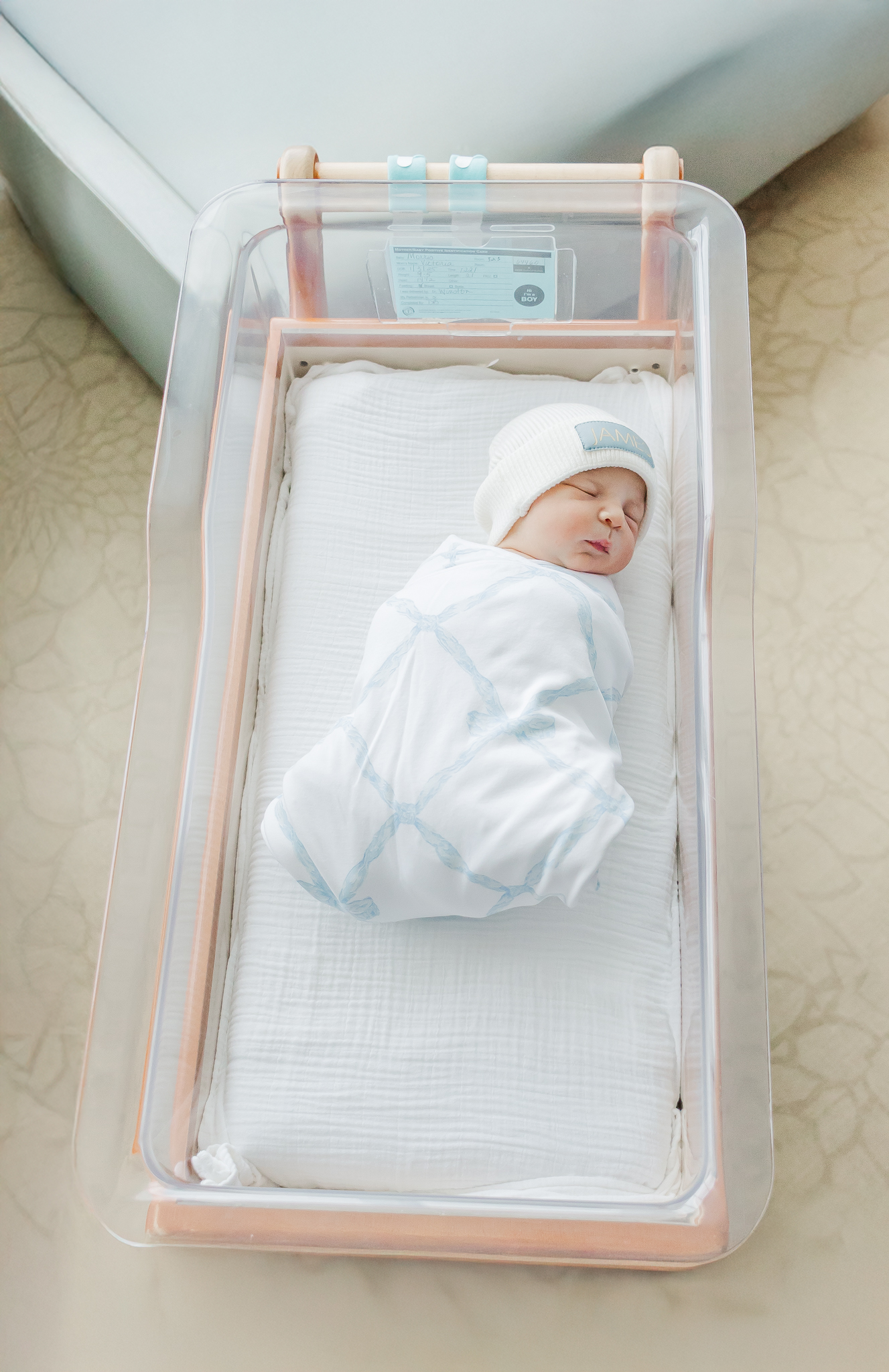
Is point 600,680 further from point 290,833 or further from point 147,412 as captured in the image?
point 147,412

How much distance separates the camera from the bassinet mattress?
91cm

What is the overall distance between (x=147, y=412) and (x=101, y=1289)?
121 centimetres

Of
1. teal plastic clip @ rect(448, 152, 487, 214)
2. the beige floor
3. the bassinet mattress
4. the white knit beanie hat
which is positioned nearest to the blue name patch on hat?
the white knit beanie hat

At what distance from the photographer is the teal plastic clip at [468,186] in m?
1.10

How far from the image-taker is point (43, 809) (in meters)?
1.34

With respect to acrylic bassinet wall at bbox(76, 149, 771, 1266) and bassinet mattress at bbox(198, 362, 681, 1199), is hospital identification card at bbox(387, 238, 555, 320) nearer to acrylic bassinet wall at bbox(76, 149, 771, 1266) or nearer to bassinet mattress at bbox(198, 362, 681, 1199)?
acrylic bassinet wall at bbox(76, 149, 771, 1266)

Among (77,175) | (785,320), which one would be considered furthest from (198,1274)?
(785,320)

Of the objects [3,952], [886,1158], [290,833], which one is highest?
[290,833]

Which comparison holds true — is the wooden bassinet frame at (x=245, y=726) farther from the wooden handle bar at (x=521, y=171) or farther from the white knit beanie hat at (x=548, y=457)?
the white knit beanie hat at (x=548, y=457)

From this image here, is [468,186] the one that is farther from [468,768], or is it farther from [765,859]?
[765,859]

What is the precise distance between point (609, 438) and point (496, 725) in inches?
13.5

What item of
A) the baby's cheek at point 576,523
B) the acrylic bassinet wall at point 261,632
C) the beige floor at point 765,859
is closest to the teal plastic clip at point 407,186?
the acrylic bassinet wall at point 261,632

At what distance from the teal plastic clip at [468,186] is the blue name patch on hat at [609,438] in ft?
→ 0.91

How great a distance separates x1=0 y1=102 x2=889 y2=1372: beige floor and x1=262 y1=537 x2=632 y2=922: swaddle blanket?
46cm
